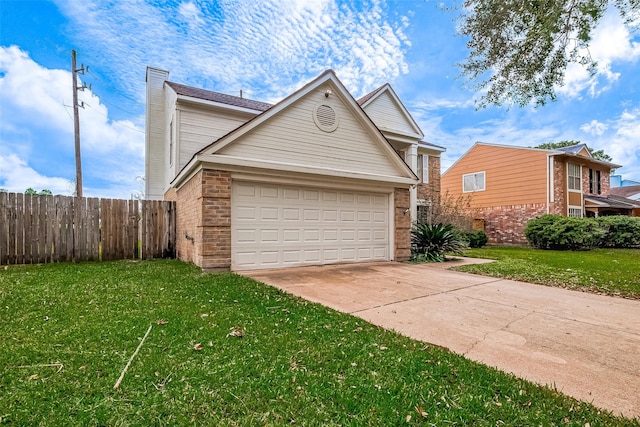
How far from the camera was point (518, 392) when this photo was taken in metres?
2.37

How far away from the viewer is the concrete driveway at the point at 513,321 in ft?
8.88

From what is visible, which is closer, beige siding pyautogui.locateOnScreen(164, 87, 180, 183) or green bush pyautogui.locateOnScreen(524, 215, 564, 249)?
beige siding pyautogui.locateOnScreen(164, 87, 180, 183)

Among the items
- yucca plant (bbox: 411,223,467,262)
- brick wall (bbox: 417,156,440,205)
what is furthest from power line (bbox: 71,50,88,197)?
brick wall (bbox: 417,156,440,205)

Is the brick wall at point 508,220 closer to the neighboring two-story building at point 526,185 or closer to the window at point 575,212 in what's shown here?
the neighboring two-story building at point 526,185

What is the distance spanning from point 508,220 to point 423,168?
314 inches

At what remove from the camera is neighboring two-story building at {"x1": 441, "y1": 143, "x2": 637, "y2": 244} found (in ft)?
62.3

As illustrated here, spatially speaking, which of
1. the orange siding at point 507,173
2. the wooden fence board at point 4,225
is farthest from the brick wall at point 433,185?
the wooden fence board at point 4,225

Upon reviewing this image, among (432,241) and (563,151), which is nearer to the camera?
(432,241)

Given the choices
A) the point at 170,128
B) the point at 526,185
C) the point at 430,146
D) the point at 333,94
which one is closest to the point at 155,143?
the point at 170,128

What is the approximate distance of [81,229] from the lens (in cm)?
890

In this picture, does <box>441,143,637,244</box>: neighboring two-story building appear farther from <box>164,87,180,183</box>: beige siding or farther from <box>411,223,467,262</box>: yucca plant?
<box>164,87,180,183</box>: beige siding

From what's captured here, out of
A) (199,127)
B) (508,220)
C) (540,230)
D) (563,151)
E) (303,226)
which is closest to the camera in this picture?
(303,226)

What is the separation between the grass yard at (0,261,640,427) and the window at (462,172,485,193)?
69.0ft

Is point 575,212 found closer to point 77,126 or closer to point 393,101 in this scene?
point 393,101
